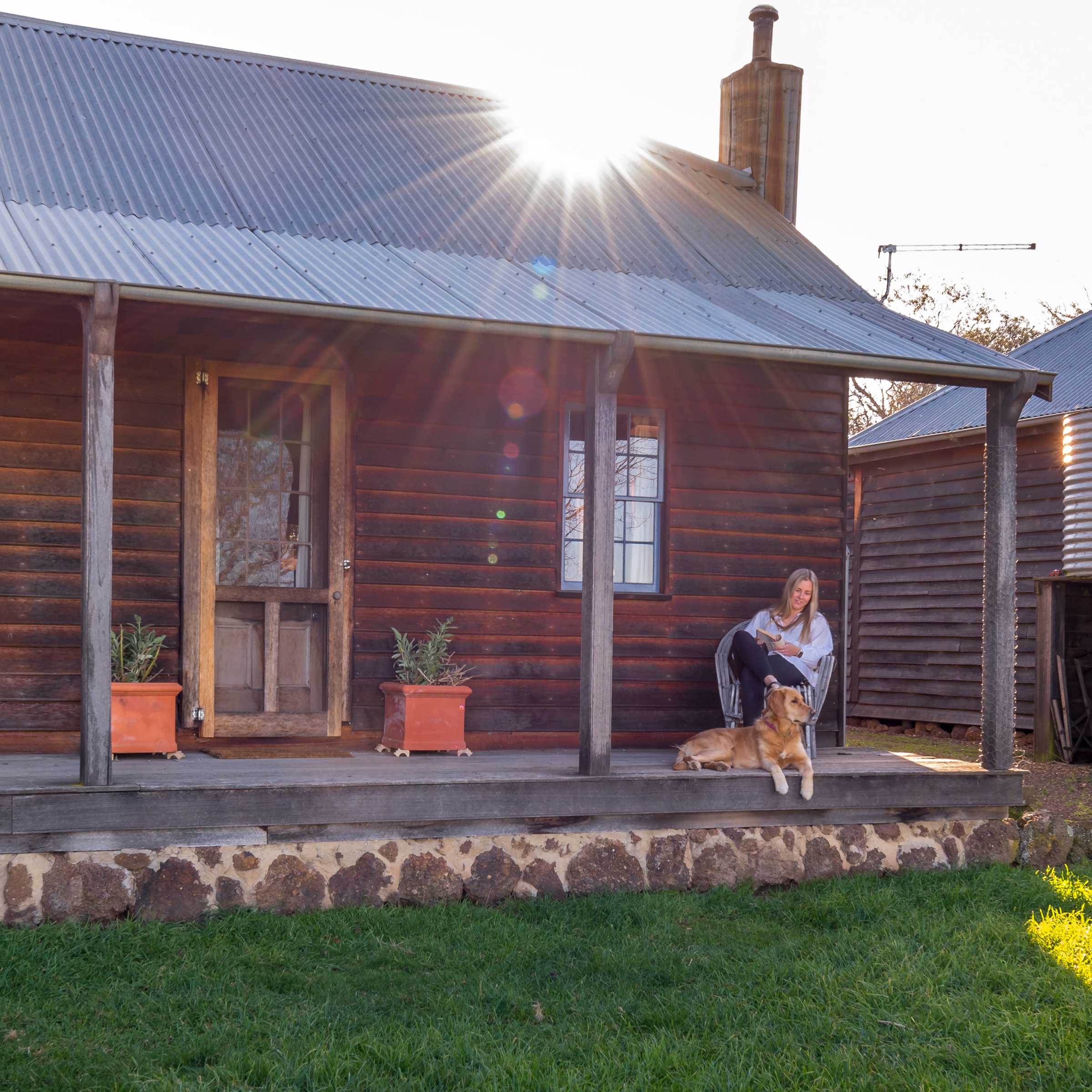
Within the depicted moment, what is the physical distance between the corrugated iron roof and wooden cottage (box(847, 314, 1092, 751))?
0.02m

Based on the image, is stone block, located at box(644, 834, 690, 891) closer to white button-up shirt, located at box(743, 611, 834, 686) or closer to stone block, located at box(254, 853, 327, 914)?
white button-up shirt, located at box(743, 611, 834, 686)

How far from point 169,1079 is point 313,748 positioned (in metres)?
3.74

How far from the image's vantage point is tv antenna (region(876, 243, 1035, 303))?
25719 millimetres

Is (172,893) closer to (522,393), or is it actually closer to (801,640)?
(801,640)

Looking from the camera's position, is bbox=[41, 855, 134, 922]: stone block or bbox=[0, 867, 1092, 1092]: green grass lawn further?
bbox=[41, 855, 134, 922]: stone block

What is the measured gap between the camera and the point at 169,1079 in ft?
14.1

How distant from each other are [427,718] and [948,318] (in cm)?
2418

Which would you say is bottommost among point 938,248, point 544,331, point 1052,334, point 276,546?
point 276,546

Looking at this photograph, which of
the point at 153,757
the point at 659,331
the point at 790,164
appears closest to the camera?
the point at 659,331

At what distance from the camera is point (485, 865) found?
6.68 meters

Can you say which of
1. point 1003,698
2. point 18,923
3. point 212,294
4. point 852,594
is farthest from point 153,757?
point 852,594

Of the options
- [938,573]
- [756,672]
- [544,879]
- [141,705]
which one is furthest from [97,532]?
[938,573]

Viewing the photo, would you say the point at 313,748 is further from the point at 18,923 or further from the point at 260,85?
the point at 260,85

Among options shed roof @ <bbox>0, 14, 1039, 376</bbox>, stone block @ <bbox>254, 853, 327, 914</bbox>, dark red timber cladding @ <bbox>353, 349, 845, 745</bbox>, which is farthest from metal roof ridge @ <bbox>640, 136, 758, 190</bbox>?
stone block @ <bbox>254, 853, 327, 914</bbox>
